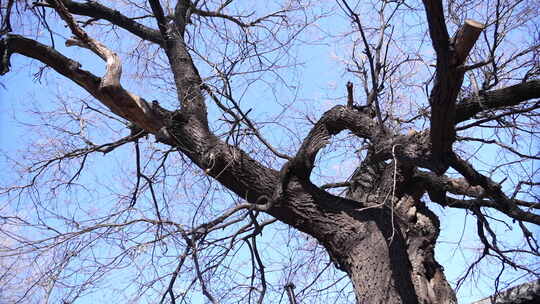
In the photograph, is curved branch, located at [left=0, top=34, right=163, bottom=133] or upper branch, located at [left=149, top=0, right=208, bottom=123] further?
upper branch, located at [left=149, top=0, right=208, bottom=123]

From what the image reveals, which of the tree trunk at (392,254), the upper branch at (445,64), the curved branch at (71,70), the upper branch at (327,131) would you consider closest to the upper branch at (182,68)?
the curved branch at (71,70)

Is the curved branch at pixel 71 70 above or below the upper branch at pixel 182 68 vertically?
below

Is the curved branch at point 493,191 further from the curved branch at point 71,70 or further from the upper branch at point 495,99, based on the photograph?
the curved branch at point 71,70

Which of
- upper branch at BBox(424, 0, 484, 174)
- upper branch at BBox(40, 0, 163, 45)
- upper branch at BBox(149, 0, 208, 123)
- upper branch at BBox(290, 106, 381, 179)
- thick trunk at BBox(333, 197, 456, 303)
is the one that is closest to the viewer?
upper branch at BBox(424, 0, 484, 174)

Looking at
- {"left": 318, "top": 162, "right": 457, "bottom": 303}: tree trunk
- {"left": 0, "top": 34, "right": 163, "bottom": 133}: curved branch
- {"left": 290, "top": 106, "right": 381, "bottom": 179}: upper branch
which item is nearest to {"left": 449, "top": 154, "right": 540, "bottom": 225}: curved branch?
{"left": 318, "top": 162, "right": 457, "bottom": 303}: tree trunk

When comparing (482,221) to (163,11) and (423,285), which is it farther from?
(163,11)

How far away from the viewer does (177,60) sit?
4961 millimetres

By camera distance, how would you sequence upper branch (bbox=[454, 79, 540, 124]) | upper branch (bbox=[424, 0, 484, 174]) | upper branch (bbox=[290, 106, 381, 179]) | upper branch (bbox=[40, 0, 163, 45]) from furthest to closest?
upper branch (bbox=[40, 0, 163, 45]) < upper branch (bbox=[290, 106, 381, 179]) < upper branch (bbox=[454, 79, 540, 124]) < upper branch (bbox=[424, 0, 484, 174])

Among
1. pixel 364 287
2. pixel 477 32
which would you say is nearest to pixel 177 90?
pixel 364 287

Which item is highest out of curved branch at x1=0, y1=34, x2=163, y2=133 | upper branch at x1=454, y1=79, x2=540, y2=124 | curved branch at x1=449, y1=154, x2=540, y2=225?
curved branch at x1=0, y1=34, x2=163, y2=133

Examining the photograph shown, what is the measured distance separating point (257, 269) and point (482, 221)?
5.61 feet

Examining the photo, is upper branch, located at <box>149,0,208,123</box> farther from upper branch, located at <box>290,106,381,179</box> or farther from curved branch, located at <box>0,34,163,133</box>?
upper branch, located at <box>290,106,381,179</box>

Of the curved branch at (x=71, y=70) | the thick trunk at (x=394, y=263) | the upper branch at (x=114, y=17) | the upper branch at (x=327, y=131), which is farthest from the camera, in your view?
the upper branch at (x=114, y=17)

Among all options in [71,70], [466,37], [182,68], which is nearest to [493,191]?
[466,37]
